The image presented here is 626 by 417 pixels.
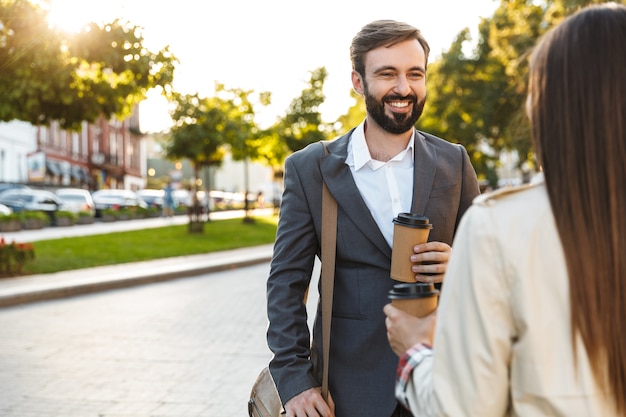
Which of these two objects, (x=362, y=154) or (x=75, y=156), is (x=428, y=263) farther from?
(x=75, y=156)

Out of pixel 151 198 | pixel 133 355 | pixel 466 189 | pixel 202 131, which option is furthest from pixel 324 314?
pixel 151 198

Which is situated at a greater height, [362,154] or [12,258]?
[362,154]

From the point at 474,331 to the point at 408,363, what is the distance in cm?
24

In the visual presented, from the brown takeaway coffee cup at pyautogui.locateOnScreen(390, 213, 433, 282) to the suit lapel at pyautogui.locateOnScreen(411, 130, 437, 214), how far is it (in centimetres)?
34

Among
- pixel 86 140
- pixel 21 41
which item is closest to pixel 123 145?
pixel 86 140

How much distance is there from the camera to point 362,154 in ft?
8.68

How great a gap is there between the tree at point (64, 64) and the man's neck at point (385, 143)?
13.2 meters

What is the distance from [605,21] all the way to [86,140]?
7432 cm

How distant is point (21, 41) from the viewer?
597 inches

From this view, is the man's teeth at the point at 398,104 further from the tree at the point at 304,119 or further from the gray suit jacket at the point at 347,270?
the tree at the point at 304,119

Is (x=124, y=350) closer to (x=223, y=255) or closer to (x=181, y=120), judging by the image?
(x=223, y=255)

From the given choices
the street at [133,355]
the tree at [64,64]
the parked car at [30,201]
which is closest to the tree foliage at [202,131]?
the parked car at [30,201]

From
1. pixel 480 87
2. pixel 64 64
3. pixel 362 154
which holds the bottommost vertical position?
pixel 362 154

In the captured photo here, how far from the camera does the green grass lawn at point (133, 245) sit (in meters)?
18.5
